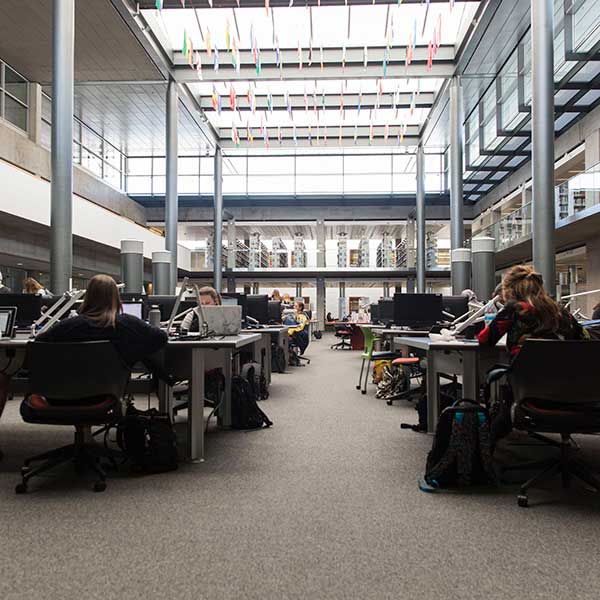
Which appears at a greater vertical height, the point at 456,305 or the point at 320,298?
the point at 320,298

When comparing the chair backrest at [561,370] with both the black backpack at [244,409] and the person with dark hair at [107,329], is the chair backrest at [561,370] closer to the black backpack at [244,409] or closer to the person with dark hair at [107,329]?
the person with dark hair at [107,329]

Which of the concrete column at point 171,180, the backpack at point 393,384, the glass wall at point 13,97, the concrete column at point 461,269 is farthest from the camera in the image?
the concrete column at point 171,180

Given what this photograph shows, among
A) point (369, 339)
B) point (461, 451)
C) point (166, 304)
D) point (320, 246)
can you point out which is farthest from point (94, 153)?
point (461, 451)

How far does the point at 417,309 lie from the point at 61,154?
510cm

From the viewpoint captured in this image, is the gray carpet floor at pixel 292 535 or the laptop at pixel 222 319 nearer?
the gray carpet floor at pixel 292 535

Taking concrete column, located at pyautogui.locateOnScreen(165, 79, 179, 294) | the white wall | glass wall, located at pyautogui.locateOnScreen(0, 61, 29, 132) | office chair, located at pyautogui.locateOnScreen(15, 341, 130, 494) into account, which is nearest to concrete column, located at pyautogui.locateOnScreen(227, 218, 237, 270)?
the white wall

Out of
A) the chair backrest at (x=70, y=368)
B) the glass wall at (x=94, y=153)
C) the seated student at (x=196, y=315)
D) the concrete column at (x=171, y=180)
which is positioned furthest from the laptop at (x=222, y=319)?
the glass wall at (x=94, y=153)

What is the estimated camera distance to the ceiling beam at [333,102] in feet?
46.1

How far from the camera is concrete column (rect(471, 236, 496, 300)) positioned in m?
9.66

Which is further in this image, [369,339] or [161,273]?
[161,273]

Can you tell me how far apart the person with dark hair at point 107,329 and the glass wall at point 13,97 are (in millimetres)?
10748

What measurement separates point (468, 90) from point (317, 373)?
9177 mm

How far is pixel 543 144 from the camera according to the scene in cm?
670

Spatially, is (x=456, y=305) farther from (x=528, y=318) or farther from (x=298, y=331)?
(x=298, y=331)
